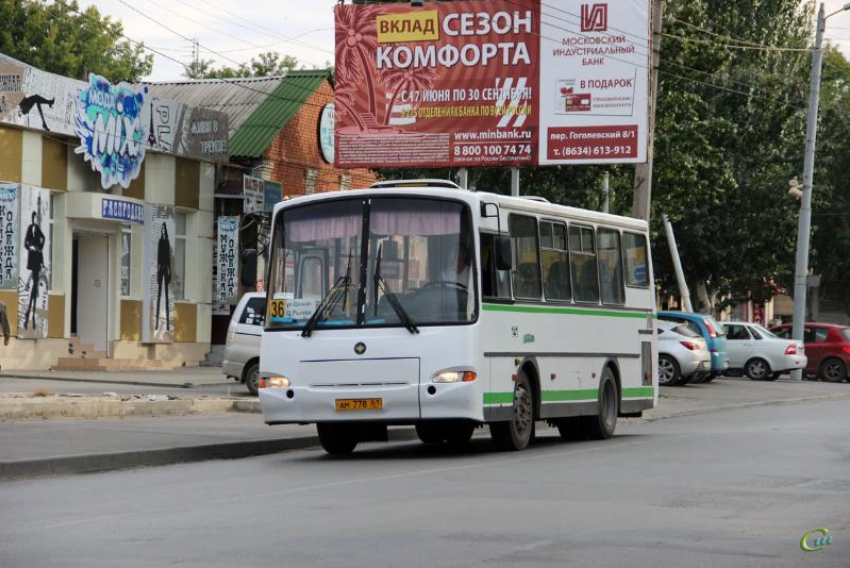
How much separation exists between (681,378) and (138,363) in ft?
40.2

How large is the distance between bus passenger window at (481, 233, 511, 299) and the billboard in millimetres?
16713

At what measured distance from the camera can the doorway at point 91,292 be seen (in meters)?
36.7

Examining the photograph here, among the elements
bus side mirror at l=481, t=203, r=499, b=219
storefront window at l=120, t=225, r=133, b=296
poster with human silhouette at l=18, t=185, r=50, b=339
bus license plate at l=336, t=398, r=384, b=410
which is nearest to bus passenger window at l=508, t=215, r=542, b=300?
bus side mirror at l=481, t=203, r=499, b=219

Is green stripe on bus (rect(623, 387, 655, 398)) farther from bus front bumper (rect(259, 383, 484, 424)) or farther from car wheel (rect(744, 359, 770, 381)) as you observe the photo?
car wheel (rect(744, 359, 770, 381))

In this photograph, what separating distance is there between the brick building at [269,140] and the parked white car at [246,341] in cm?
1131

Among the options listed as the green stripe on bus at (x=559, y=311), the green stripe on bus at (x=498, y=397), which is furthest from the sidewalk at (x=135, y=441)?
the green stripe on bus at (x=559, y=311)

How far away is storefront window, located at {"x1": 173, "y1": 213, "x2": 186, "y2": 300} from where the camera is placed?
39406 mm

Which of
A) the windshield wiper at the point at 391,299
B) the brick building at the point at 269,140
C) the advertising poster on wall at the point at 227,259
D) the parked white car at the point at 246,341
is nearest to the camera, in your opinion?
the windshield wiper at the point at 391,299

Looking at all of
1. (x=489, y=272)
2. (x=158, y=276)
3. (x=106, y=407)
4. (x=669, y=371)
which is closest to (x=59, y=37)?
(x=158, y=276)

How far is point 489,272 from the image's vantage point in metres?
17.3

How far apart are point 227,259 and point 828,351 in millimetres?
18066

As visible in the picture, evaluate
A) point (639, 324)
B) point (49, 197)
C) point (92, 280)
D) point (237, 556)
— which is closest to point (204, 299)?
point (92, 280)

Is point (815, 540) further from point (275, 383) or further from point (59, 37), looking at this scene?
point (59, 37)

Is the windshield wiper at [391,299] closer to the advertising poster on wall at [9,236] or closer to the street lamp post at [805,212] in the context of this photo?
the advertising poster on wall at [9,236]
